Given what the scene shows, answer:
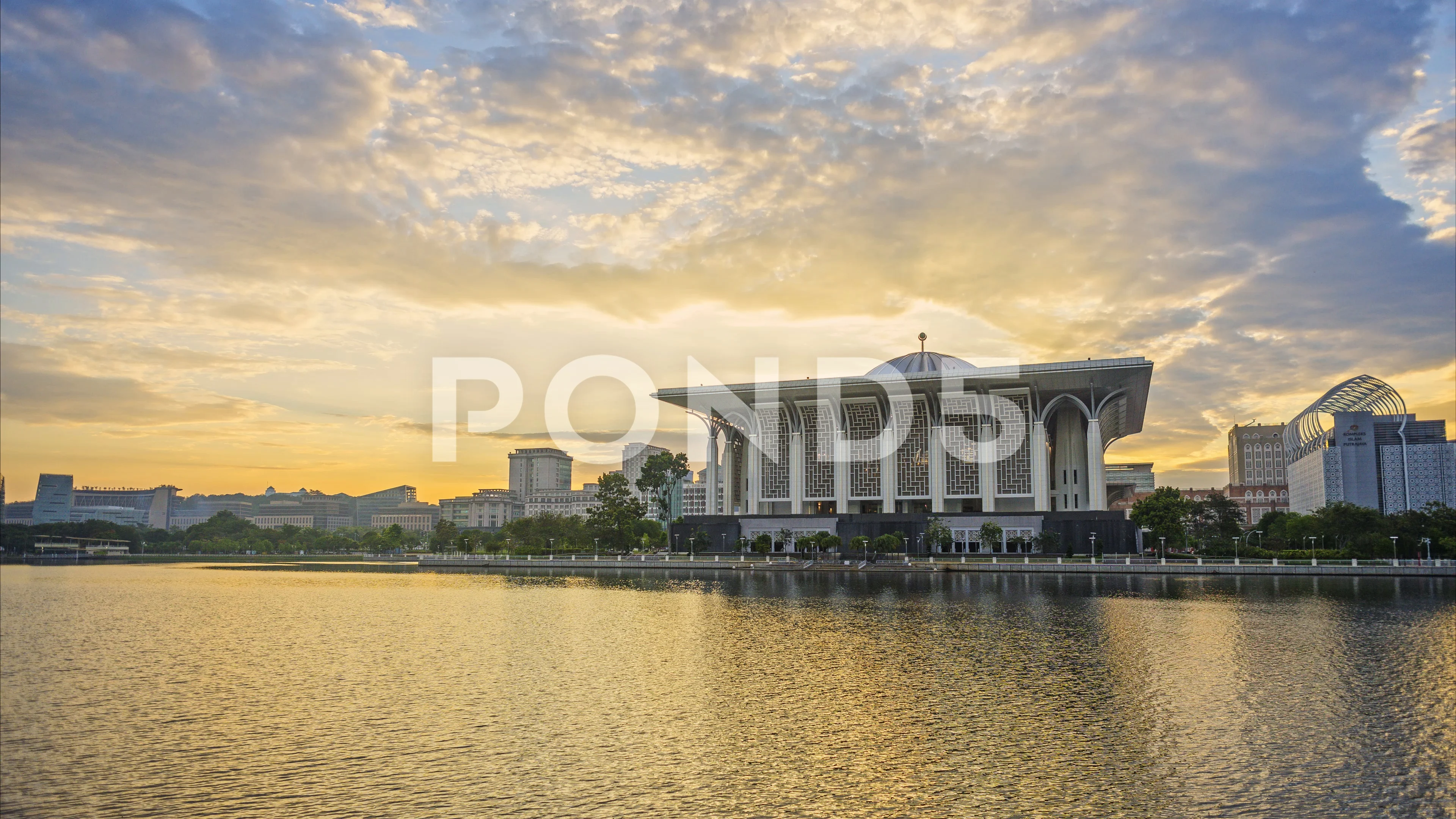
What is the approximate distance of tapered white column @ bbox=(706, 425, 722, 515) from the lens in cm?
9275

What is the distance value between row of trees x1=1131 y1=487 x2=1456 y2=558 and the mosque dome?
21.4 metres

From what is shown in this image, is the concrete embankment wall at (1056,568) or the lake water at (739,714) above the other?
the lake water at (739,714)

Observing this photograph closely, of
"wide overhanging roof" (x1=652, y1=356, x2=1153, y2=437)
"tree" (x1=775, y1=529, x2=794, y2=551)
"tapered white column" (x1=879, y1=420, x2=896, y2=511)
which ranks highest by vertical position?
"wide overhanging roof" (x1=652, y1=356, x2=1153, y2=437)

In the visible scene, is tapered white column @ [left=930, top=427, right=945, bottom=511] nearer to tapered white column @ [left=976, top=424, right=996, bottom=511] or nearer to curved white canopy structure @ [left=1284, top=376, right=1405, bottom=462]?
tapered white column @ [left=976, top=424, right=996, bottom=511]

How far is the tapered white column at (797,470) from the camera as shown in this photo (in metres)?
86.1

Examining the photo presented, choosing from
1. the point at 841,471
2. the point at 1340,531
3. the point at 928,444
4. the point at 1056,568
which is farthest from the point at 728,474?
the point at 1340,531

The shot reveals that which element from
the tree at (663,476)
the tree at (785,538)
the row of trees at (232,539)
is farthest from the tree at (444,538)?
the tree at (785,538)

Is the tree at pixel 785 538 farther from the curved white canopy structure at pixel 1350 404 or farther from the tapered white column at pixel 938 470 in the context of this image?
the curved white canopy structure at pixel 1350 404

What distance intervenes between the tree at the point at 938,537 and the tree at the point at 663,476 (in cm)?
2950

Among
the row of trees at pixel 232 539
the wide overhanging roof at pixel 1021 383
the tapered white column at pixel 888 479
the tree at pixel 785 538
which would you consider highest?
the wide overhanging roof at pixel 1021 383

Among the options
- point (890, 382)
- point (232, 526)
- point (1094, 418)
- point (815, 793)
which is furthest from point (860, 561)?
point (232, 526)

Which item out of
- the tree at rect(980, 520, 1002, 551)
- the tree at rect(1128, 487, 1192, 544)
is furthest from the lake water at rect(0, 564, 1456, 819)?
the tree at rect(980, 520, 1002, 551)

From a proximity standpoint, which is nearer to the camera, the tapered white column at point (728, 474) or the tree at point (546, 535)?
the tapered white column at point (728, 474)

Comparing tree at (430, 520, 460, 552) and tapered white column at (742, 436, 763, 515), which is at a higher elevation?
tapered white column at (742, 436, 763, 515)
